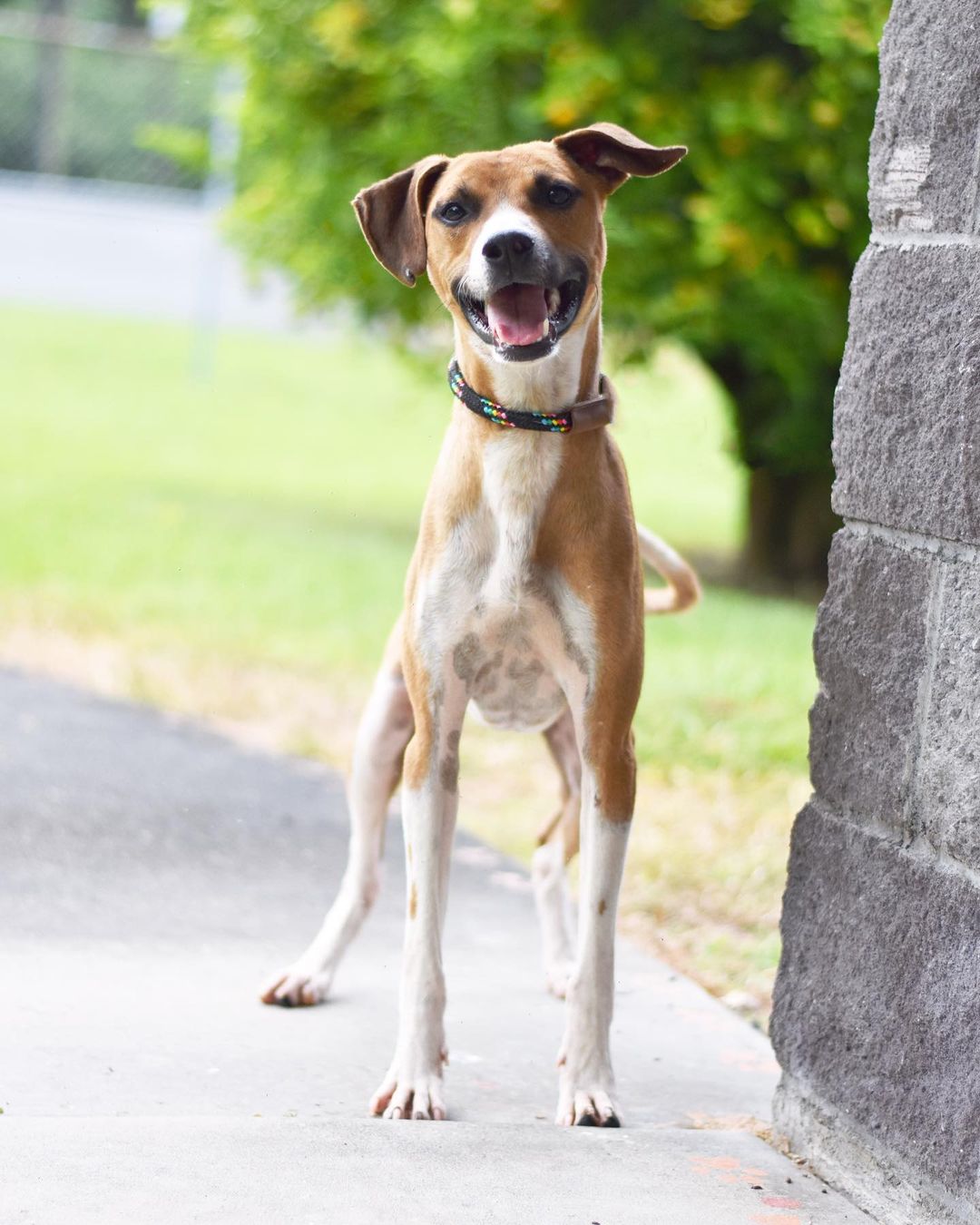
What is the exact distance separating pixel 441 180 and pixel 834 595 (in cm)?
112

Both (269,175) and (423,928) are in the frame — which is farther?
(269,175)

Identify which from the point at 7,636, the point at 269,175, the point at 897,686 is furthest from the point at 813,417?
the point at 897,686

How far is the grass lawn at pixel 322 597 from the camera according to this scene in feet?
18.4

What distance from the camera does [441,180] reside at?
11.2 ft

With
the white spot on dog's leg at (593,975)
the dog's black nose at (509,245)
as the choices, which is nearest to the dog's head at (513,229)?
the dog's black nose at (509,245)

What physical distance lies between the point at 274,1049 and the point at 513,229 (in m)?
1.73

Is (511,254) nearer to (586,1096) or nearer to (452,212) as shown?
(452,212)

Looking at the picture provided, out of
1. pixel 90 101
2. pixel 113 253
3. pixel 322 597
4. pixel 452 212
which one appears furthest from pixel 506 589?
pixel 113 253

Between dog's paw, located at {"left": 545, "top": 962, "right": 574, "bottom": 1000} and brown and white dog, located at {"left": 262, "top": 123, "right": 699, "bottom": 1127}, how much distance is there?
787 mm

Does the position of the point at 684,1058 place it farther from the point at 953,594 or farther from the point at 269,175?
the point at 269,175

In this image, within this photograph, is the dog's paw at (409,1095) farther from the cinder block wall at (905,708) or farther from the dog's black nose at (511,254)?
the dog's black nose at (511,254)

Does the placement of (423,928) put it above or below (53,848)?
above

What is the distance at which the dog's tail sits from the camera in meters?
4.00

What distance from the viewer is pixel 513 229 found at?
3162 millimetres
